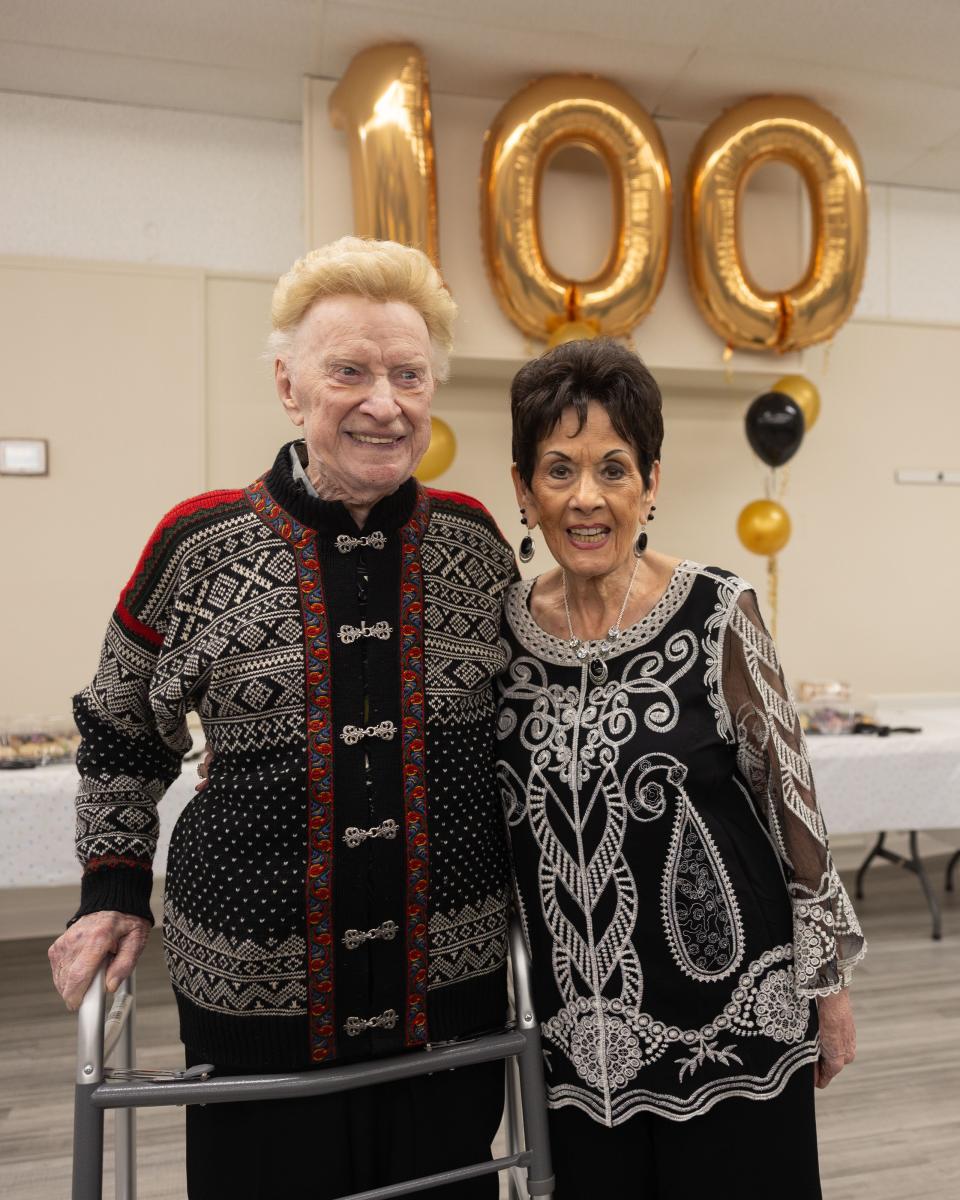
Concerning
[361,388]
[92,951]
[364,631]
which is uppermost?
[361,388]

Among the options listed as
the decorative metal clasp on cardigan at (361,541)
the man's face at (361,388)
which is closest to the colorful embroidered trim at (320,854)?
the decorative metal clasp on cardigan at (361,541)

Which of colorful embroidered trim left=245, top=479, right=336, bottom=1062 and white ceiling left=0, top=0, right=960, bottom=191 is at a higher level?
white ceiling left=0, top=0, right=960, bottom=191

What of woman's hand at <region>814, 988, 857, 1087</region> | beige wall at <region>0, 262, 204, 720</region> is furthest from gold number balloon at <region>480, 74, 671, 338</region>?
woman's hand at <region>814, 988, 857, 1087</region>

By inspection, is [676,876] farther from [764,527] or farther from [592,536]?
[764,527]

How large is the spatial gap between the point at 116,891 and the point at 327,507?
1.83 feet

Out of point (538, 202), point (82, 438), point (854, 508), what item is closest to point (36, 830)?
point (82, 438)

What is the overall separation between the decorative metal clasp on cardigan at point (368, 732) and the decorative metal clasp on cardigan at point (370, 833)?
100 mm

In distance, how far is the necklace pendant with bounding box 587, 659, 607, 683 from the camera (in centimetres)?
127

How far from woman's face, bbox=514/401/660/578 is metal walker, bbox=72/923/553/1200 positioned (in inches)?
20.7

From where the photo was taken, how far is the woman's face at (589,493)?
1.25 metres

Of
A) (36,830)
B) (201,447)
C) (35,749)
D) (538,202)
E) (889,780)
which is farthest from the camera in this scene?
(201,447)

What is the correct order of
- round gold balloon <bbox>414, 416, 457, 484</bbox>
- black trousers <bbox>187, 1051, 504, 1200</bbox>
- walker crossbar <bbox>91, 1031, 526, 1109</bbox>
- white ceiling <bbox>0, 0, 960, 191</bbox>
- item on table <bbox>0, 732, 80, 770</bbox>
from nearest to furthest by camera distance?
walker crossbar <bbox>91, 1031, 526, 1109</bbox> → black trousers <bbox>187, 1051, 504, 1200</bbox> → item on table <bbox>0, 732, 80, 770</bbox> → white ceiling <bbox>0, 0, 960, 191</bbox> → round gold balloon <bbox>414, 416, 457, 484</bbox>

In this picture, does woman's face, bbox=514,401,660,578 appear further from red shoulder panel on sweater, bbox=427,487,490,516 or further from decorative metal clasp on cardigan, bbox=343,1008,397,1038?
decorative metal clasp on cardigan, bbox=343,1008,397,1038

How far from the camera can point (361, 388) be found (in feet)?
3.83
